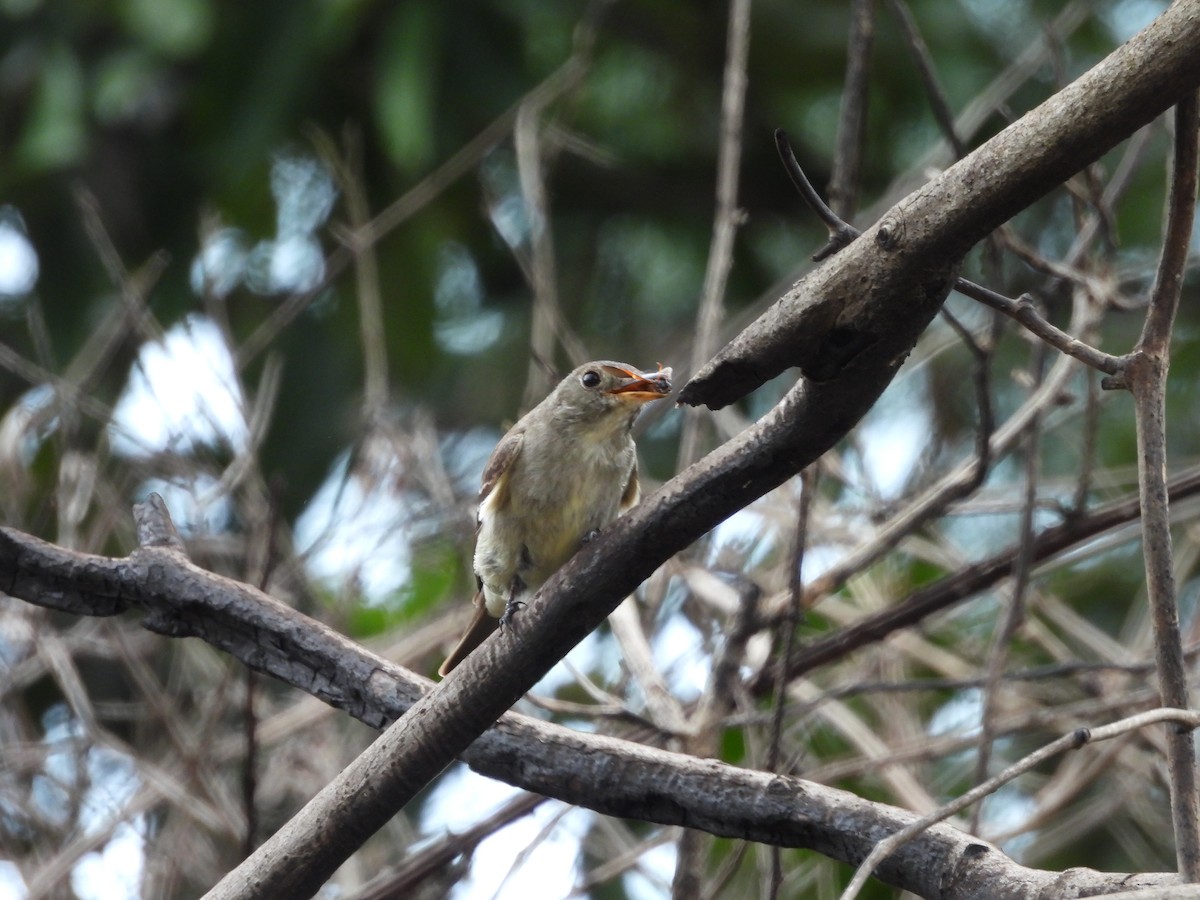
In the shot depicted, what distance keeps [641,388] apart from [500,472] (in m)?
0.40

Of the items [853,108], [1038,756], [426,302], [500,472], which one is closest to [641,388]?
[500,472]

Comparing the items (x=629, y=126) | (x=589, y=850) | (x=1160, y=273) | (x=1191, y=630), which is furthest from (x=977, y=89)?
(x=1160, y=273)

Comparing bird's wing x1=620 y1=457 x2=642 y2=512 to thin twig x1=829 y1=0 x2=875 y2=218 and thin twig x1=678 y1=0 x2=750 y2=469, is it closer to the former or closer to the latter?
thin twig x1=678 y1=0 x2=750 y2=469

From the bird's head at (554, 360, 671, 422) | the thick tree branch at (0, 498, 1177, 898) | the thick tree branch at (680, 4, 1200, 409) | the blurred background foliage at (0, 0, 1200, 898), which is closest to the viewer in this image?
the thick tree branch at (680, 4, 1200, 409)

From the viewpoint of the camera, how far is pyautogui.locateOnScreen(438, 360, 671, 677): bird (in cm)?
330

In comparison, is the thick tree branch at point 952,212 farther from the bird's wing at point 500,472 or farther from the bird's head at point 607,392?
the bird's wing at point 500,472

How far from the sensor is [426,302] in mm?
6570

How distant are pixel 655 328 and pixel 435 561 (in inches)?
58.8

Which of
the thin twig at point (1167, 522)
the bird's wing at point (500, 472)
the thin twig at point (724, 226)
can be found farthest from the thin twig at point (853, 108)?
the thin twig at point (1167, 522)

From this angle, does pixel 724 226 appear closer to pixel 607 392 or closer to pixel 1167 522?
pixel 607 392

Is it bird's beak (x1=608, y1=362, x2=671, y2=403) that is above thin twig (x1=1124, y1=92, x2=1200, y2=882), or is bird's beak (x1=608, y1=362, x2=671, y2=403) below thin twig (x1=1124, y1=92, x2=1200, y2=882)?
above

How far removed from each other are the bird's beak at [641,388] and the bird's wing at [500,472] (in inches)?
11.0

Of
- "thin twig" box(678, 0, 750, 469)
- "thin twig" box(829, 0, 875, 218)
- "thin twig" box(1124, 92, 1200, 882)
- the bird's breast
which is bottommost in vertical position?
"thin twig" box(1124, 92, 1200, 882)

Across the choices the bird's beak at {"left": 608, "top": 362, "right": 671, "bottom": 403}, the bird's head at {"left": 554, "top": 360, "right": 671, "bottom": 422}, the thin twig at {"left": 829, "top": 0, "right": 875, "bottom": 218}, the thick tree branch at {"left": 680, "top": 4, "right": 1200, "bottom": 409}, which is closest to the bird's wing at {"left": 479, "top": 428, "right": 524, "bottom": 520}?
the bird's head at {"left": 554, "top": 360, "right": 671, "bottom": 422}
